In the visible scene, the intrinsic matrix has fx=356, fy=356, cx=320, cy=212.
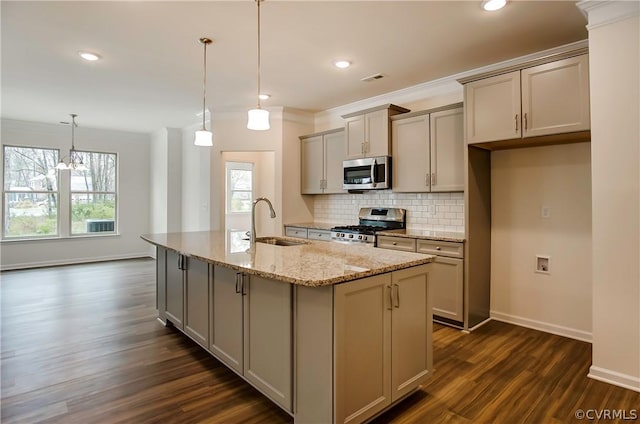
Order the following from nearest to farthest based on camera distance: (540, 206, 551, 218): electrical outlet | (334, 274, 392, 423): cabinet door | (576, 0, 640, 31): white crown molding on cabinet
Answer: (334, 274, 392, 423): cabinet door
(576, 0, 640, 31): white crown molding on cabinet
(540, 206, 551, 218): electrical outlet

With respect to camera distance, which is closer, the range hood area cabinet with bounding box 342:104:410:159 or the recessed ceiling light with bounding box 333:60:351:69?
the recessed ceiling light with bounding box 333:60:351:69

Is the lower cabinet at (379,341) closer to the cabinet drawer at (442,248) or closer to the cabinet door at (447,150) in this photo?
the cabinet drawer at (442,248)

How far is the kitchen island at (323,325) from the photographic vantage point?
1771 millimetres

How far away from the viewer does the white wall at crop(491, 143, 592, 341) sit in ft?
10.5

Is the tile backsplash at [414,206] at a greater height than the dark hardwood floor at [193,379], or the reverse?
the tile backsplash at [414,206]

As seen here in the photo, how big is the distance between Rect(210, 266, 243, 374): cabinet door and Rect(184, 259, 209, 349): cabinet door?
129mm

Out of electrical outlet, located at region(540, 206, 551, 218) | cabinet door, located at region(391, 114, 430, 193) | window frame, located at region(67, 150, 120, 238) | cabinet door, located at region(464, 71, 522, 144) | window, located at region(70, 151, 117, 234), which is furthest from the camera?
window, located at region(70, 151, 117, 234)

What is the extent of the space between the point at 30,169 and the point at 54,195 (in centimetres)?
58

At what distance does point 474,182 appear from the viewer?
11.5 feet

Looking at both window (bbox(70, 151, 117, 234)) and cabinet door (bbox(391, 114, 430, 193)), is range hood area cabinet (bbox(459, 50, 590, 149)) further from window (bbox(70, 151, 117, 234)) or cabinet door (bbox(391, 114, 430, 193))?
window (bbox(70, 151, 117, 234))

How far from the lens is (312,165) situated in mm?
5434

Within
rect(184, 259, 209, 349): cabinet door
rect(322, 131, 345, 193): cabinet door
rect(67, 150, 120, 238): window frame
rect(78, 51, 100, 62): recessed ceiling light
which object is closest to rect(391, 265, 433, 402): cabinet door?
rect(184, 259, 209, 349): cabinet door

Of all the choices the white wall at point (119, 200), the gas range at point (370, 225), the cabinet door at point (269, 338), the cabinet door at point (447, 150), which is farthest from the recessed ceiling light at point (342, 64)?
the white wall at point (119, 200)

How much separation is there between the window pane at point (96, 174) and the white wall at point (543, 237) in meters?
7.13
